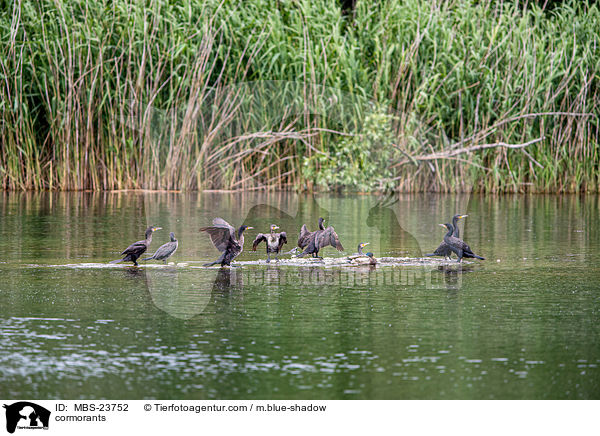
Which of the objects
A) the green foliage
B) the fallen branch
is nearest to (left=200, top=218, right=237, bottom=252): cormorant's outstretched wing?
the green foliage

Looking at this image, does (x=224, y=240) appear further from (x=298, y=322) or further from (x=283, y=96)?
(x=283, y=96)

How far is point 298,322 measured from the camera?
600 cm

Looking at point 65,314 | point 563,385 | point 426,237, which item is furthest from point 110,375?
point 426,237

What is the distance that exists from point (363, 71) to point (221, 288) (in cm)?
1099

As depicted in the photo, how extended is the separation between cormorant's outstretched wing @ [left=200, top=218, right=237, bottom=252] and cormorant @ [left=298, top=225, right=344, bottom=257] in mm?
812

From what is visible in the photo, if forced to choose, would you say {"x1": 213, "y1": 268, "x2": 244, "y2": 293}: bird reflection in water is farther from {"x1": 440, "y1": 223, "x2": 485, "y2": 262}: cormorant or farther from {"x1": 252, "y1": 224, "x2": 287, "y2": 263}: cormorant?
{"x1": 440, "y1": 223, "x2": 485, "y2": 262}: cormorant

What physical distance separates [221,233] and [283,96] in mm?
9774

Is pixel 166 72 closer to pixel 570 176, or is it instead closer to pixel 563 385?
pixel 570 176

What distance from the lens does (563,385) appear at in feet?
15.2

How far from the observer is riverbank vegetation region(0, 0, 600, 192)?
17.3m

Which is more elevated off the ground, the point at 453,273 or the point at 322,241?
the point at 322,241

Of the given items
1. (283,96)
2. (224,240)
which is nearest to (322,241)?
(224,240)

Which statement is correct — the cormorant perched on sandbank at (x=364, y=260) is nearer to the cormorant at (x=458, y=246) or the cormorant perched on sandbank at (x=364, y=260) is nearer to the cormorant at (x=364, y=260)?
the cormorant at (x=364, y=260)

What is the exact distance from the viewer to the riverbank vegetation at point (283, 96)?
56.9ft
